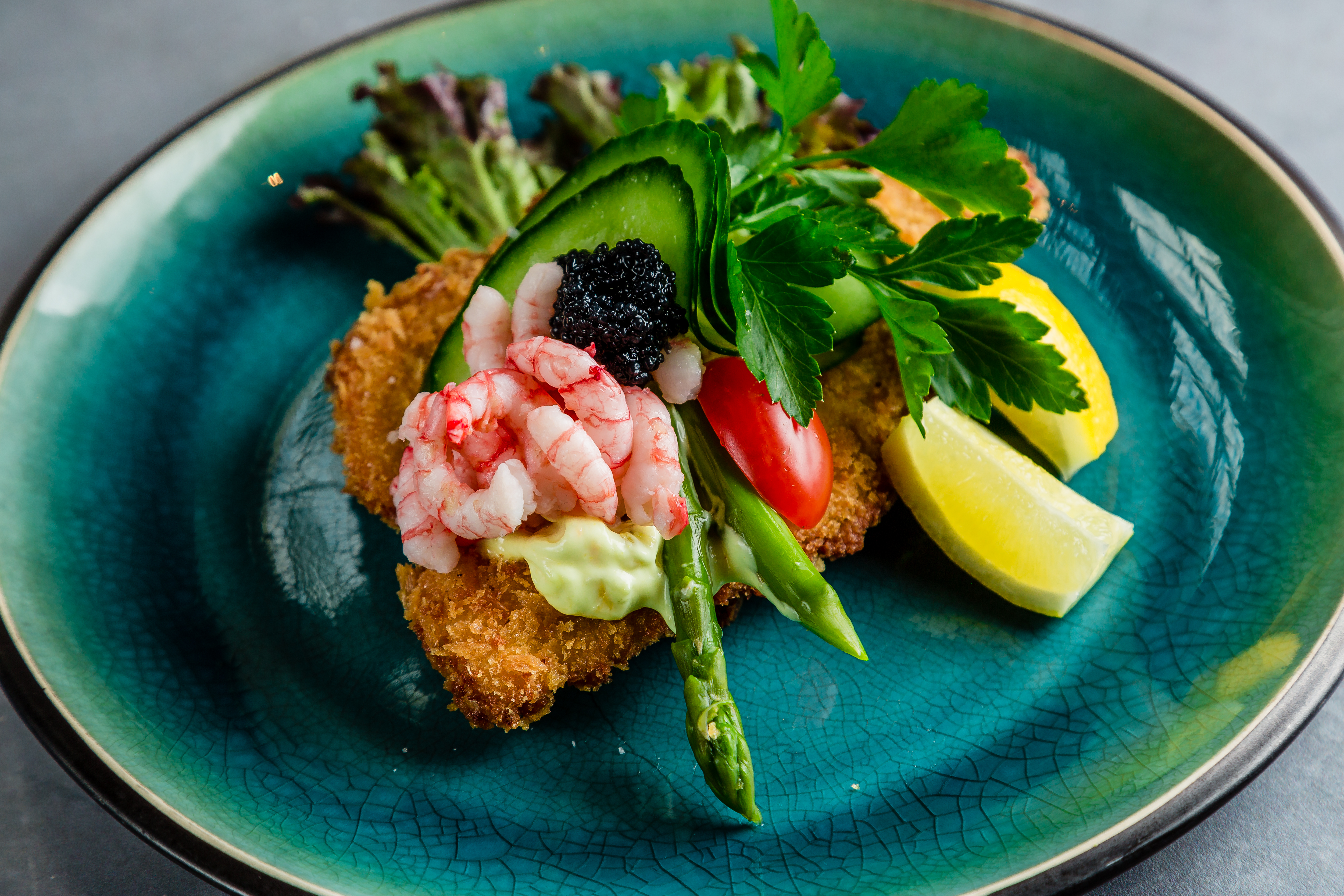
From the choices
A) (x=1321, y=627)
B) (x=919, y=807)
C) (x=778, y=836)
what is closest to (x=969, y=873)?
(x=919, y=807)

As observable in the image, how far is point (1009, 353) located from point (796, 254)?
0.78 metres

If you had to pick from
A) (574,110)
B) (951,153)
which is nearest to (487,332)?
(951,153)

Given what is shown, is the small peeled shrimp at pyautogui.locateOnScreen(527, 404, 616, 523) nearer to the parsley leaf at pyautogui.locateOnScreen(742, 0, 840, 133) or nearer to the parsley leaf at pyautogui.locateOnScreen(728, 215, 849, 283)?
the parsley leaf at pyautogui.locateOnScreen(728, 215, 849, 283)

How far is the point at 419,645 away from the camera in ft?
10.3

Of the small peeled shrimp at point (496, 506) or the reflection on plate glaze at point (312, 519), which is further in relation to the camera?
the reflection on plate glaze at point (312, 519)

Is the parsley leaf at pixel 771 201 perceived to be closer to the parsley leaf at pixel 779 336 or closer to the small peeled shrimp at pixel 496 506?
the parsley leaf at pixel 779 336

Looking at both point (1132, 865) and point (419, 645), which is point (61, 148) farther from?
point (1132, 865)

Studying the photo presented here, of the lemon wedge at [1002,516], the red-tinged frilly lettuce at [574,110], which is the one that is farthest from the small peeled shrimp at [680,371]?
the red-tinged frilly lettuce at [574,110]

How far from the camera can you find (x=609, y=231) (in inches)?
121

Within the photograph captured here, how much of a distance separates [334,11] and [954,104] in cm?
413

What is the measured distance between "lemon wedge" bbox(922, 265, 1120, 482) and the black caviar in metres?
1.00

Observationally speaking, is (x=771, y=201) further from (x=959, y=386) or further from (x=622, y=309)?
A: (x=959, y=386)

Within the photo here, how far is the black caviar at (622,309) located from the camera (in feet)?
9.15

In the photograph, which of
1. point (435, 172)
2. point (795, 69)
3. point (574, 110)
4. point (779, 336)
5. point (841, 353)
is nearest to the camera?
point (779, 336)
